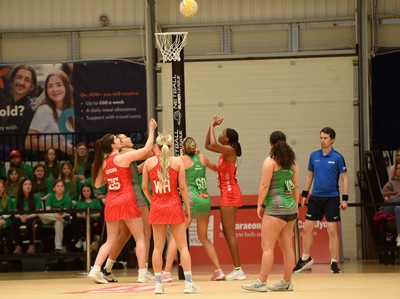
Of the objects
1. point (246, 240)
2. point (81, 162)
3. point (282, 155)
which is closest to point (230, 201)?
point (282, 155)

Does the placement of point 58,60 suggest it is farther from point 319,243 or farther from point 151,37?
point 319,243

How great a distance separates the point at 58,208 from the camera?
17.2 metres

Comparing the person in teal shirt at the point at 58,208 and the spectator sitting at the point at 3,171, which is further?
the spectator sitting at the point at 3,171

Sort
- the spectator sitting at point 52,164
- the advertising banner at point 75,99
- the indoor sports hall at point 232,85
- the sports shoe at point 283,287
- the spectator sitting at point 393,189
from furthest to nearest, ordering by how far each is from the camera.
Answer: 1. the advertising banner at point 75,99
2. the spectator sitting at point 52,164
3. the indoor sports hall at point 232,85
4. the spectator sitting at point 393,189
5. the sports shoe at point 283,287

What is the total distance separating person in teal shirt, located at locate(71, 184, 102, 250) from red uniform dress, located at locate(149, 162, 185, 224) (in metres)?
5.22

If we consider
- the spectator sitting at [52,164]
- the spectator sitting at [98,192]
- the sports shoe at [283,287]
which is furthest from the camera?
the spectator sitting at [52,164]

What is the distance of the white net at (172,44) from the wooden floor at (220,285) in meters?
3.05

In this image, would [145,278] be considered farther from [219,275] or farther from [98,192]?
[98,192]

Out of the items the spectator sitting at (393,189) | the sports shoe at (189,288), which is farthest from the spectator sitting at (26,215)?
the spectator sitting at (393,189)

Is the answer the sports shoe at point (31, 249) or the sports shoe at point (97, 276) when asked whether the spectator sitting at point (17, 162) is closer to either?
the sports shoe at point (31, 249)

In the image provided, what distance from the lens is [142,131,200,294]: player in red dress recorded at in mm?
11547

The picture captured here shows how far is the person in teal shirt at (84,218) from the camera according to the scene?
55.6ft

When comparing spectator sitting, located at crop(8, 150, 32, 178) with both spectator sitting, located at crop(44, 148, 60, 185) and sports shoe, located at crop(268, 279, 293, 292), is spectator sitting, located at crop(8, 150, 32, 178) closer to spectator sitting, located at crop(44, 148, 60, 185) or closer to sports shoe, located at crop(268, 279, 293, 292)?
spectator sitting, located at crop(44, 148, 60, 185)

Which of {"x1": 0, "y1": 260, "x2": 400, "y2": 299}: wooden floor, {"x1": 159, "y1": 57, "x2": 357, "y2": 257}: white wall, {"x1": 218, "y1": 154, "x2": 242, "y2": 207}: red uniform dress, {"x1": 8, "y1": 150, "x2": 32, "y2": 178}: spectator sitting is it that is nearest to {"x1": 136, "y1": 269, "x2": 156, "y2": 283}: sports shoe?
Result: {"x1": 0, "y1": 260, "x2": 400, "y2": 299}: wooden floor
